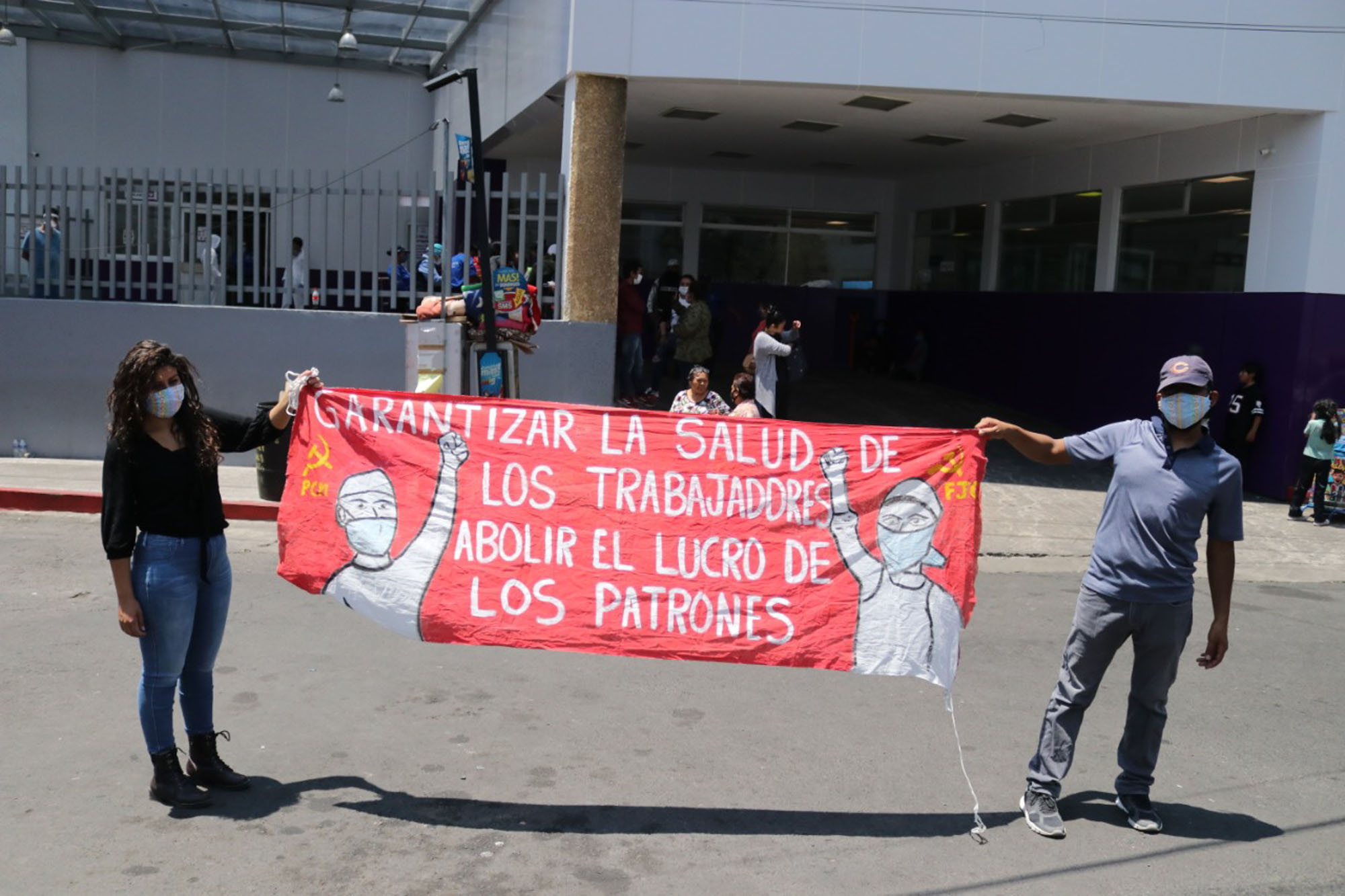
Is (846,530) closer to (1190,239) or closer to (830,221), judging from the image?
(1190,239)

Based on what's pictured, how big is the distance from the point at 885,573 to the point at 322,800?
2515 mm

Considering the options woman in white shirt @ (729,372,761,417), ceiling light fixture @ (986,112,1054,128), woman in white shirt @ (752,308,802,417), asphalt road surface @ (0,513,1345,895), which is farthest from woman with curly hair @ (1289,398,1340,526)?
woman in white shirt @ (729,372,761,417)

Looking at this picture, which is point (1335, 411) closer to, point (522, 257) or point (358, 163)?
point (522, 257)

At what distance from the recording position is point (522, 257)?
13.1m

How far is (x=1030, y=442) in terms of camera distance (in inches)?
211

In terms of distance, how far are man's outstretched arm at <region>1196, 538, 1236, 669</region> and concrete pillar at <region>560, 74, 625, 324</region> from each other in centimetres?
932

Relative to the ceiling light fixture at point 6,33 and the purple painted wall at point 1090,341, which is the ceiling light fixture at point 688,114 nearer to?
the purple painted wall at point 1090,341

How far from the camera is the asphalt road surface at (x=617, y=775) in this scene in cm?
463

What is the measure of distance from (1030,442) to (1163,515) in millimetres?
642

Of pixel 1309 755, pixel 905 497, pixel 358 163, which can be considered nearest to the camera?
pixel 905 497

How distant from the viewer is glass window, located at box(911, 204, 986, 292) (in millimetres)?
22766

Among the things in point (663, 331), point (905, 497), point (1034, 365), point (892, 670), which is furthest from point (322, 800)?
point (1034, 365)

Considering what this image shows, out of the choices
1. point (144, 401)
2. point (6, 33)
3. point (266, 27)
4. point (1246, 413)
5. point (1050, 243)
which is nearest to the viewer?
point (144, 401)

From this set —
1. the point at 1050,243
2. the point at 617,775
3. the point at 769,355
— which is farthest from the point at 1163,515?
the point at 1050,243
